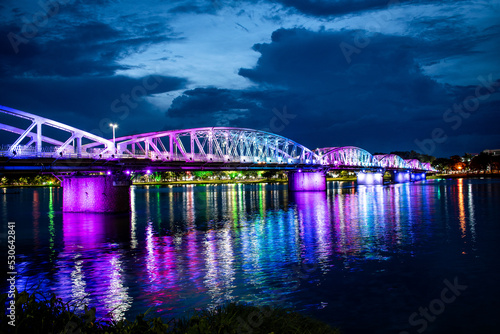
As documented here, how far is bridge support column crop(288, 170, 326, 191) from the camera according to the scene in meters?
118

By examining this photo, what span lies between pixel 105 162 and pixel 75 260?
28.8m

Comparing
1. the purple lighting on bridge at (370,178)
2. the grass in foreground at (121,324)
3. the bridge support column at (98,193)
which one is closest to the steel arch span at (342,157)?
the purple lighting on bridge at (370,178)

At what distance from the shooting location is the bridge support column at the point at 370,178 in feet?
595

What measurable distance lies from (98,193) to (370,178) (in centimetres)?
14664

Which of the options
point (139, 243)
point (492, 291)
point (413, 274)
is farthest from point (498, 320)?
point (139, 243)

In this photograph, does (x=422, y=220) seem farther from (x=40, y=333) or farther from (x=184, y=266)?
(x=40, y=333)

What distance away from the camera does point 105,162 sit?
5400cm

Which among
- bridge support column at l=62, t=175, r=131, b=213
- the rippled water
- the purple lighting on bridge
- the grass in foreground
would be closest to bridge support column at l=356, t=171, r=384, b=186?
the purple lighting on bridge

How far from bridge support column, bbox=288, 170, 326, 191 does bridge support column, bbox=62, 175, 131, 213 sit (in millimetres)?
67924

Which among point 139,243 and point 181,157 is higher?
point 181,157

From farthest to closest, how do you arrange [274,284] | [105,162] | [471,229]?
[105,162]
[471,229]
[274,284]

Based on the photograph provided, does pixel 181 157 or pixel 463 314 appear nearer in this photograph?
pixel 463 314

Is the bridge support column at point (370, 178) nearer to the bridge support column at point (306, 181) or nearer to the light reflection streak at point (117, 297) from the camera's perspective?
the bridge support column at point (306, 181)

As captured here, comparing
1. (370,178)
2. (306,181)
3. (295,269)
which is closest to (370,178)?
(370,178)
